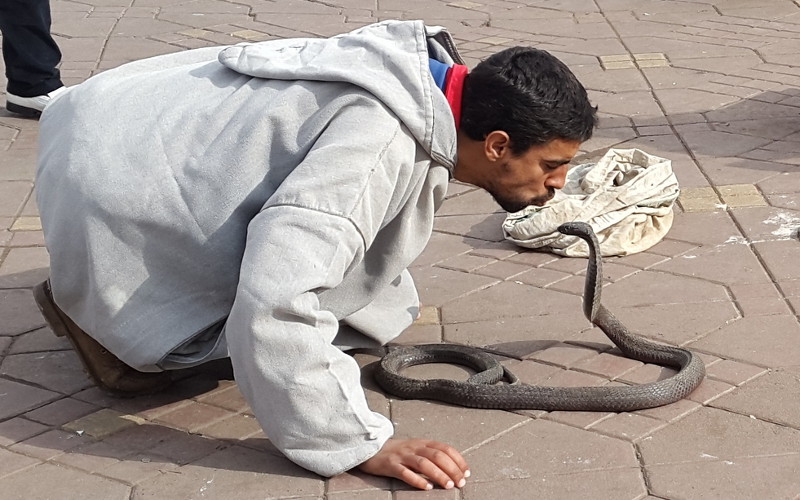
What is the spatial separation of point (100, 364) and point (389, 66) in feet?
3.83

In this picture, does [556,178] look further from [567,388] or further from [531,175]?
[567,388]

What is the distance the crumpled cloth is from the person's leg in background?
2788 millimetres

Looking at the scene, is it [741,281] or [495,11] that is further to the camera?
[495,11]

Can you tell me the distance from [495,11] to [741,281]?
4.73 metres

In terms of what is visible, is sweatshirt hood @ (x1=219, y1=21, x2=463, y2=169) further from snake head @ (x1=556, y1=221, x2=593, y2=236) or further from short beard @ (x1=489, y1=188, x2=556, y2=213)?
snake head @ (x1=556, y1=221, x2=593, y2=236)

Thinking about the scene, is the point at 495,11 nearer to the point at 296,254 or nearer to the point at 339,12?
the point at 339,12

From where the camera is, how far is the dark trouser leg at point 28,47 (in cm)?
598

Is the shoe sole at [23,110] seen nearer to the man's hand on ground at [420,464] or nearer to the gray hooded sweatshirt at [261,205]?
the gray hooded sweatshirt at [261,205]

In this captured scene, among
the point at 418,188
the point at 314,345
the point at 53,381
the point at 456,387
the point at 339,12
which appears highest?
the point at 418,188

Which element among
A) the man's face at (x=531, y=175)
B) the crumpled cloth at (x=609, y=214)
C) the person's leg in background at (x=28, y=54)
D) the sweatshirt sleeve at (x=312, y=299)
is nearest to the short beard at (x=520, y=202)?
the man's face at (x=531, y=175)

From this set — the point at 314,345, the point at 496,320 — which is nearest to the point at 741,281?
the point at 496,320

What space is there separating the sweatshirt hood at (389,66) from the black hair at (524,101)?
0.08 meters

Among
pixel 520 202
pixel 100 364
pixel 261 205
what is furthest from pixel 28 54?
pixel 520 202

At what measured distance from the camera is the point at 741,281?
399 centimetres
